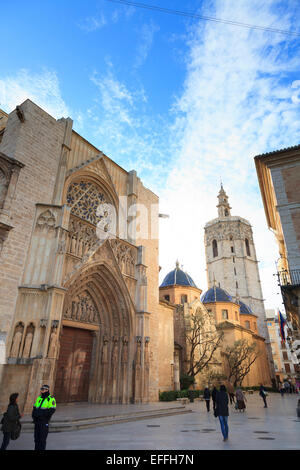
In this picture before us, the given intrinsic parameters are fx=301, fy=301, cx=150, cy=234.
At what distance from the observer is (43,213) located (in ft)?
43.1

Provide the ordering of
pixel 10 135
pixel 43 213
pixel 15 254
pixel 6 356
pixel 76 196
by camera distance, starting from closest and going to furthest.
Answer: pixel 6 356 → pixel 15 254 → pixel 43 213 → pixel 10 135 → pixel 76 196

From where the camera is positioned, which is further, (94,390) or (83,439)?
(94,390)

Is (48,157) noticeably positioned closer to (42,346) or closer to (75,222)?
(75,222)

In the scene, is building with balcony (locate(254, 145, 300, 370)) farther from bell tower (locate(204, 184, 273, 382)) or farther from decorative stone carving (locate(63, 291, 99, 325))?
bell tower (locate(204, 184, 273, 382))

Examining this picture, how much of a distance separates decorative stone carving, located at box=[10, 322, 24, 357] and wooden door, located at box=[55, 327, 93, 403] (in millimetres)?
3085

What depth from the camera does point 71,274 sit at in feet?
42.9

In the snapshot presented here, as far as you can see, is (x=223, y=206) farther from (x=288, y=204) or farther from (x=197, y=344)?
(x=288, y=204)

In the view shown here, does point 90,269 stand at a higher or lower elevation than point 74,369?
higher

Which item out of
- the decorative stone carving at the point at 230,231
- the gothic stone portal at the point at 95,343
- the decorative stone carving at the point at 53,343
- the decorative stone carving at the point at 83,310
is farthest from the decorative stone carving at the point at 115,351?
the decorative stone carving at the point at 230,231

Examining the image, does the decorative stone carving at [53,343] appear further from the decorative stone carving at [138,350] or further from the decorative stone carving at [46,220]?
the decorative stone carving at [138,350]

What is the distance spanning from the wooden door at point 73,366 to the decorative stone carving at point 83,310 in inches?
23.0

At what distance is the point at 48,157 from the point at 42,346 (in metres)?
8.68

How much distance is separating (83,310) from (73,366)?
254cm
